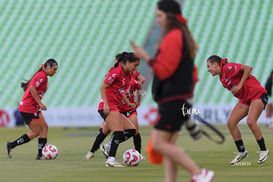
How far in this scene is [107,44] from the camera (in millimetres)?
40156

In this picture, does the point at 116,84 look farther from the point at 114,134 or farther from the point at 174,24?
the point at 174,24

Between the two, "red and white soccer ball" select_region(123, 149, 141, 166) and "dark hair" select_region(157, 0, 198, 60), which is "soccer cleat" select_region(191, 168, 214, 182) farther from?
"red and white soccer ball" select_region(123, 149, 141, 166)

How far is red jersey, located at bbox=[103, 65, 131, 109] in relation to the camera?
42.6ft

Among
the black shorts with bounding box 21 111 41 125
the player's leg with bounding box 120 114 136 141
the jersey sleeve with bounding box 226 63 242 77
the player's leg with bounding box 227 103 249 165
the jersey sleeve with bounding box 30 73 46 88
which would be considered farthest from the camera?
the black shorts with bounding box 21 111 41 125

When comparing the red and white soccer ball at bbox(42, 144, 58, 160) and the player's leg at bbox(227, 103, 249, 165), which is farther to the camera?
the red and white soccer ball at bbox(42, 144, 58, 160)

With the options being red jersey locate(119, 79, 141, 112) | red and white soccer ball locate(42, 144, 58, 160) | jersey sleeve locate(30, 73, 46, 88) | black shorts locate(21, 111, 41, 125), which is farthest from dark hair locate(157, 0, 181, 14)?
black shorts locate(21, 111, 41, 125)

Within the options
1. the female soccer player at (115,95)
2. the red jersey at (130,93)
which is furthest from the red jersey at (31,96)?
the female soccer player at (115,95)

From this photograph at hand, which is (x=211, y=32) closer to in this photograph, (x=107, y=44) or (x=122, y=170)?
(x=107, y=44)

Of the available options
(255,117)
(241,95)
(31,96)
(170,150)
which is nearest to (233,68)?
(241,95)

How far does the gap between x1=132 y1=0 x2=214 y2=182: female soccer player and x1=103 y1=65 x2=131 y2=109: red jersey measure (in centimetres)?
510

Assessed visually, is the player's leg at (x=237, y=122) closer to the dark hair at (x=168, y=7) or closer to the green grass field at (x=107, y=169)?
the green grass field at (x=107, y=169)

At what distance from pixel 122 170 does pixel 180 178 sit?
1.76m

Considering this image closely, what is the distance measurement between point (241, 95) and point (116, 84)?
2.36 meters

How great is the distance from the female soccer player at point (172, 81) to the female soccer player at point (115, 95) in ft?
16.0
